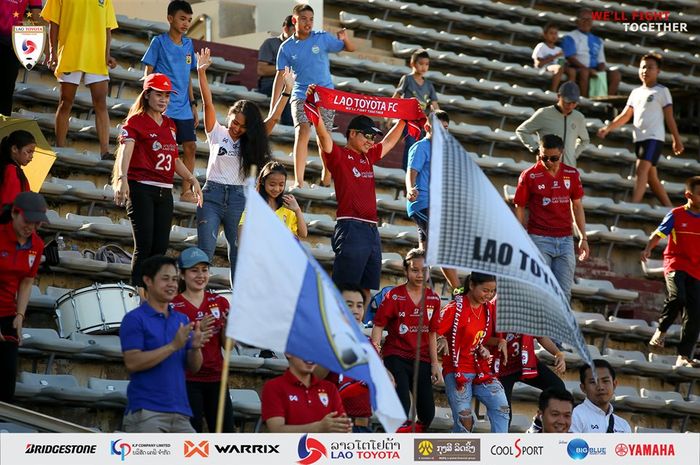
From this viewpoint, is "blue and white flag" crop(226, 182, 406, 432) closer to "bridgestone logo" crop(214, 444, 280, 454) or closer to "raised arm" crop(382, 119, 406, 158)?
"bridgestone logo" crop(214, 444, 280, 454)

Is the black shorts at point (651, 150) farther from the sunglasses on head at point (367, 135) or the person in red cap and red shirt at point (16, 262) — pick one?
the person in red cap and red shirt at point (16, 262)

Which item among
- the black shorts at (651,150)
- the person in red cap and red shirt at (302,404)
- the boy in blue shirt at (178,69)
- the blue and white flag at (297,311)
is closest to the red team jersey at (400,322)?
the person in red cap and red shirt at (302,404)

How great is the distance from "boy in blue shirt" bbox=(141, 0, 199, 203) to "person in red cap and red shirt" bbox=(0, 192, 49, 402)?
241 centimetres

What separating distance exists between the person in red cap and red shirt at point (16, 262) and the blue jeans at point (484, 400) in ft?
7.48

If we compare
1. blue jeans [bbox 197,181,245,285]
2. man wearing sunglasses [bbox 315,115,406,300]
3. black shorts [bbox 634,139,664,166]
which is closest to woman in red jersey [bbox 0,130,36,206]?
blue jeans [bbox 197,181,245,285]

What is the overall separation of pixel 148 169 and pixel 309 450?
280 centimetres

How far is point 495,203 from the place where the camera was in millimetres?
5531

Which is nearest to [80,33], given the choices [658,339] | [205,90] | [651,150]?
[205,90]

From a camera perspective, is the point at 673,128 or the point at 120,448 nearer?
the point at 120,448

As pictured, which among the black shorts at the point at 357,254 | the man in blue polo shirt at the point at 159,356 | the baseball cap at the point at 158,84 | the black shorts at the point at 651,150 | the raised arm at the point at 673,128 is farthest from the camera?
the raised arm at the point at 673,128

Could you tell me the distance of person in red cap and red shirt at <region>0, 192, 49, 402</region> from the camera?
22.5 feet

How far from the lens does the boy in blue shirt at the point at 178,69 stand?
9.38 metres

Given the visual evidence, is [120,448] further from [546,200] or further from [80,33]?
[80,33]

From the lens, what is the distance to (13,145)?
301 inches
